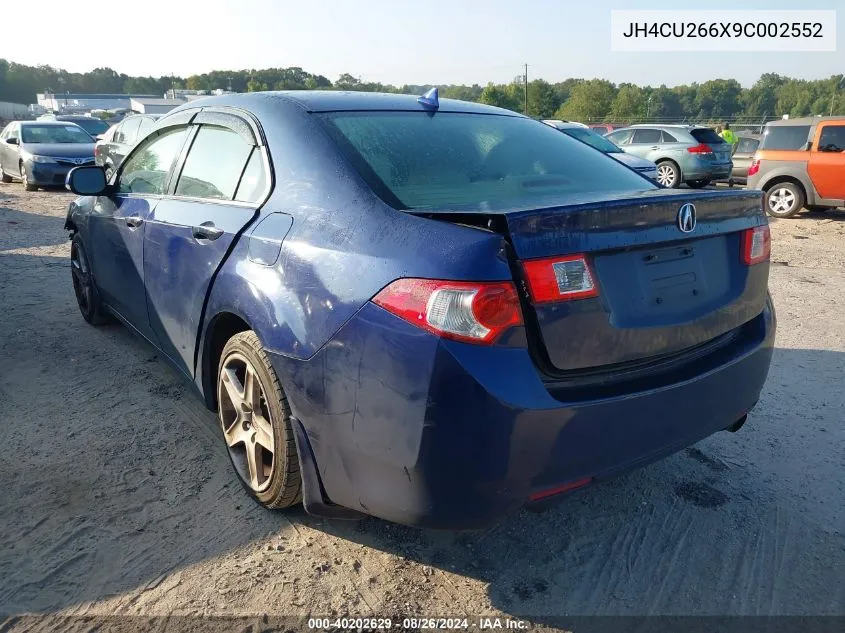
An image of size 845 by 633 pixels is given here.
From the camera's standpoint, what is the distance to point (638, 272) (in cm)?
205

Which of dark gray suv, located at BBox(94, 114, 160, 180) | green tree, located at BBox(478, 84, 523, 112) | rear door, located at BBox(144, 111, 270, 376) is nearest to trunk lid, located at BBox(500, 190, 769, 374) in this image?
rear door, located at BBox(144, 111, 270, 376)

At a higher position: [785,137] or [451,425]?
[785,137]

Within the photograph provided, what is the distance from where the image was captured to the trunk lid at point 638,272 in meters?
1.88

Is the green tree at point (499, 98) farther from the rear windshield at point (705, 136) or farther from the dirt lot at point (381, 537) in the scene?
the dirt lot at point (381, 537)

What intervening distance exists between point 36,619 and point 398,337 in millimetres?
1489

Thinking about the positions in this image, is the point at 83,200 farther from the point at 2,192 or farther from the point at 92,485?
the point at 2,192

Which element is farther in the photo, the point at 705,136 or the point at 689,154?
the point at 705,136

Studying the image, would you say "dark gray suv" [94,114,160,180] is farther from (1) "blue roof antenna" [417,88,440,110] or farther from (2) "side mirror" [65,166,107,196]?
(1) "blue roof antenna" [417,88,440,110]

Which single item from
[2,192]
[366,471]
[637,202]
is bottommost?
[2,192]

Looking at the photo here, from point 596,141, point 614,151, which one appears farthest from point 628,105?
point 614,151

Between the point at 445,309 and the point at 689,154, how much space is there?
15537 mm

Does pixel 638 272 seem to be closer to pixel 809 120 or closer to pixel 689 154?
pixel 809 120

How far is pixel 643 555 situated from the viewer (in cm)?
243

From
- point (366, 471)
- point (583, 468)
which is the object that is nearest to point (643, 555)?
point (583, 468)
